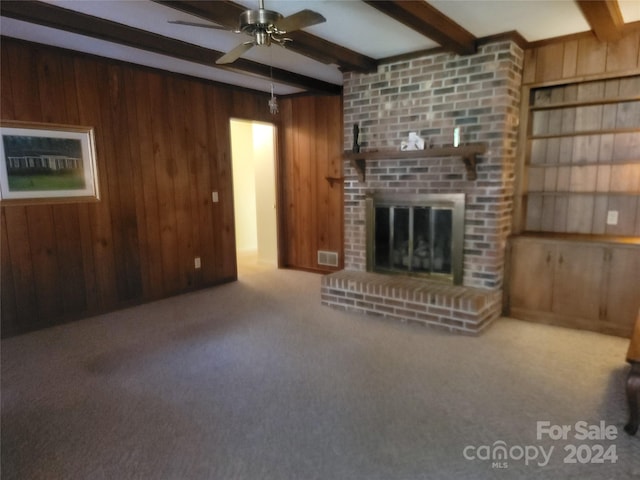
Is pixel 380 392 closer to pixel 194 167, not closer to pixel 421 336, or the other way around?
pixel 421 336

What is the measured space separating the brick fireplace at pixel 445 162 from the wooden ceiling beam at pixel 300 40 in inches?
10.8

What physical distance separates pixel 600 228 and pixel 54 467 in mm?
4169

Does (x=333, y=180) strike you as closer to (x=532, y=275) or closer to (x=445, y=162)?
(x=445, y=162)

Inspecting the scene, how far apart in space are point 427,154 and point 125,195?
291cm

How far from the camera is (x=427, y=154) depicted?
11.2 feet

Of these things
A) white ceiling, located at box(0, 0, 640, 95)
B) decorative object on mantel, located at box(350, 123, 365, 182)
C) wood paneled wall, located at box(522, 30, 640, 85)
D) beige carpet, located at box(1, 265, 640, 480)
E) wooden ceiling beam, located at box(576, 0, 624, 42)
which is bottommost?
beige carpet, located at box(1, 265, 640, 480)

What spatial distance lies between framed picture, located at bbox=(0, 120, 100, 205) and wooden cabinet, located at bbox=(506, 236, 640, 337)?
3.90m

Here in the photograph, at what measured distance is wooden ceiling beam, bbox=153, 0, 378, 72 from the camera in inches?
92.4

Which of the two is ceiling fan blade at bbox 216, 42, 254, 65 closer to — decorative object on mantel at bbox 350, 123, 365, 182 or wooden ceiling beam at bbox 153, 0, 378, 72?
wooden ceiling beam at bbox 153, 0, 378, 72

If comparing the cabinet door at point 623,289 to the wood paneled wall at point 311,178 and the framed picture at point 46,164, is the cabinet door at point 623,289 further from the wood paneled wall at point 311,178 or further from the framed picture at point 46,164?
the framed picture at point 46,164

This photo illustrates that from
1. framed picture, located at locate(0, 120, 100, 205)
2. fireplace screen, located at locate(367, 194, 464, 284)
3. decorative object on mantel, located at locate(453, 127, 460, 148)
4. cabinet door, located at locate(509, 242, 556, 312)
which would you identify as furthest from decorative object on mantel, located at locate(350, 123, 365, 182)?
framed picture, located at locate(0, 120, 100, 205)

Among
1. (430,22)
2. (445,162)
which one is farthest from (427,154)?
(430,22)

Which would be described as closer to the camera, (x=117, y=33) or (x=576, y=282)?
(x=117, y=33)

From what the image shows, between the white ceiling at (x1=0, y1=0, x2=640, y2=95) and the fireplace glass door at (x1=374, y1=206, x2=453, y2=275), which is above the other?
the white ceiling at (x1=0, y1=0, x2=640, y2=95)
